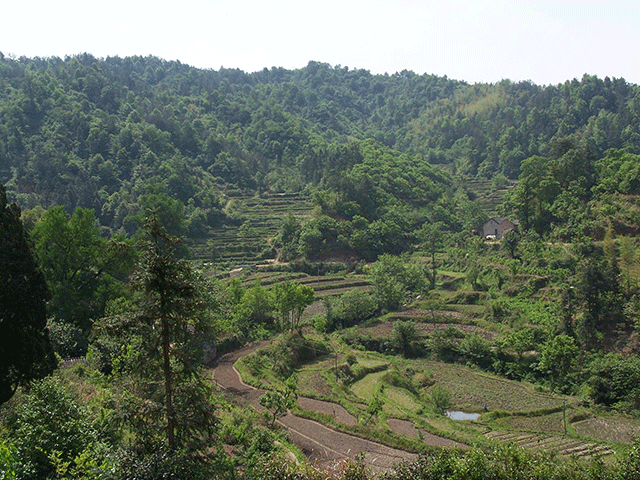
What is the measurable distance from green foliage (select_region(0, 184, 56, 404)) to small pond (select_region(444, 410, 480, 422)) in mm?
17100

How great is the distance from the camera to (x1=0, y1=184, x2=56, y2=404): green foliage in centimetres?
1418

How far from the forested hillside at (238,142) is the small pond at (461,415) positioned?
3102cm

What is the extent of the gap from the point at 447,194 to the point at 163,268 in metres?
64.5

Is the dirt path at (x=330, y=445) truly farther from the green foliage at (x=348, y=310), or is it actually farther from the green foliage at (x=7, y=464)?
the green foliage at (x=348, y=310)

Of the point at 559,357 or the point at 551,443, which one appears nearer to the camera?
the point at 551,443

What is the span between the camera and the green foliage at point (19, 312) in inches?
558

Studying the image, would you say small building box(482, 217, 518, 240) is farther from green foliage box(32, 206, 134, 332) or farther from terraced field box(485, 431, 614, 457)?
green foliage box(32, 206, 134, 332)

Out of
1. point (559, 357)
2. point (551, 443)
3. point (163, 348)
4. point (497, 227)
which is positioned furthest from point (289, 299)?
point (497, 227)

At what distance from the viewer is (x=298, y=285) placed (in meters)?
31.6

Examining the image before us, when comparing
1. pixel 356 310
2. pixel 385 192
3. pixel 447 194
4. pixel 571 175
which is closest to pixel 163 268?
pixel 356 310

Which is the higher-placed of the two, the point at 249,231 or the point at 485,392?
the point at 249,231

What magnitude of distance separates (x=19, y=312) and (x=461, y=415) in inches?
741

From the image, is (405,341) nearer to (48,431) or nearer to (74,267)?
(74,267)

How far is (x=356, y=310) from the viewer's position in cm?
3722
